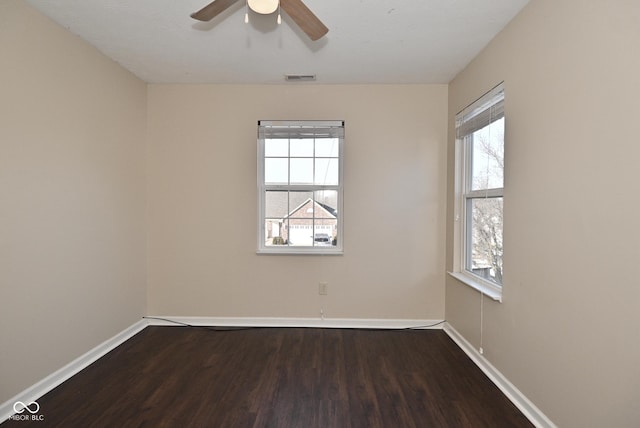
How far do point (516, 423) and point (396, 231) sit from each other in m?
1.74

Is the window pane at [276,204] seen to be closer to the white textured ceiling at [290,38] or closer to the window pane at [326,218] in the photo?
the window pane at [326,218]

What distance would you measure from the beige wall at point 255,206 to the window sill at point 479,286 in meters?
0.34

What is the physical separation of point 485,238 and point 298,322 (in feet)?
6.26

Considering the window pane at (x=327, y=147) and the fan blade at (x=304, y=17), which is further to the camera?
the window pane at (x=327, y=147)

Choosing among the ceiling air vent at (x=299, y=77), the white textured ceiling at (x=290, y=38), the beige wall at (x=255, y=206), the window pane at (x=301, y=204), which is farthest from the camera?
the window pane at (x=301, y=204)

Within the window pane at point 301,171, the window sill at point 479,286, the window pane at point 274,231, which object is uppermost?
the window pane at point 301,171

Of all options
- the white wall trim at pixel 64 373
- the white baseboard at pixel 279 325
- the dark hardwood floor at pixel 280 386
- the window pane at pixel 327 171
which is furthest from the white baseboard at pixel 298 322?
the window pane at pixel 327 171

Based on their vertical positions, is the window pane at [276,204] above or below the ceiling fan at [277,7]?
below

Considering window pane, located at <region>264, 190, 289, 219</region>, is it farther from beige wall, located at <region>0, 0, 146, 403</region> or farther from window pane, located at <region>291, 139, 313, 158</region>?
beige wall, located at <region>0, 0, 146, 403</region>

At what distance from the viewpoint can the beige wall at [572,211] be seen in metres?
1.27

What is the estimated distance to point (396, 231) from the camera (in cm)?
314

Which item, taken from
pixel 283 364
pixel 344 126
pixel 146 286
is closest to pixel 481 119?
pixel 344 126

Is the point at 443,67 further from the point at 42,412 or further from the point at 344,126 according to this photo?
the point at 42,412

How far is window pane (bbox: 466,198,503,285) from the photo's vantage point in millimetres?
2305
